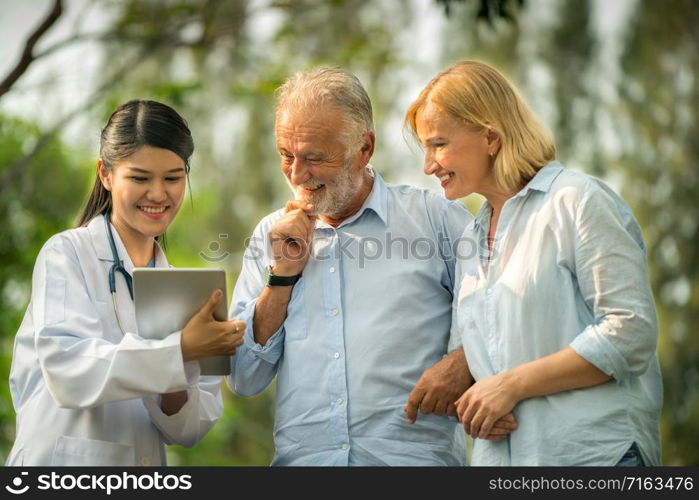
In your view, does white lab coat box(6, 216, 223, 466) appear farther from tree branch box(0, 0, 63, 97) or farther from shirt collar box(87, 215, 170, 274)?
tree branch box(0, 0, 63, 97)

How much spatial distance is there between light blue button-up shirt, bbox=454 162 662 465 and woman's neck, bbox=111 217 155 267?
1.20 meters

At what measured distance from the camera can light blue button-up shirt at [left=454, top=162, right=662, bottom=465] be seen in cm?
282

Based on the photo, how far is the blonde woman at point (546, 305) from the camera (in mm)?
2832

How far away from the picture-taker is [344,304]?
351cm

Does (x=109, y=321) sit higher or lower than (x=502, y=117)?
lower

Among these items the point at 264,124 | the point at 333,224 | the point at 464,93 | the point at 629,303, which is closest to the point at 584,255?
the point at 629,303

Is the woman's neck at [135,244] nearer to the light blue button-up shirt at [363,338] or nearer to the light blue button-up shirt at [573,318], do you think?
the light blue button-up shirt at [363,338]

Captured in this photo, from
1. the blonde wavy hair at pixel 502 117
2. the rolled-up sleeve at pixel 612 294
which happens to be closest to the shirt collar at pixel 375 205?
the blonde wavy hair at pixel 502 117

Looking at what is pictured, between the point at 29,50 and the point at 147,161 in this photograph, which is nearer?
the point at 147,161

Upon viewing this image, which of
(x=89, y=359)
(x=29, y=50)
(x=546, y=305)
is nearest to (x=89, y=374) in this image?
(x=89, y=359)

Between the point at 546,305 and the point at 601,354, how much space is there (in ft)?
0.74

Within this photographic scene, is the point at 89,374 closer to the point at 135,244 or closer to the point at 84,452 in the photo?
the point at 84,452
